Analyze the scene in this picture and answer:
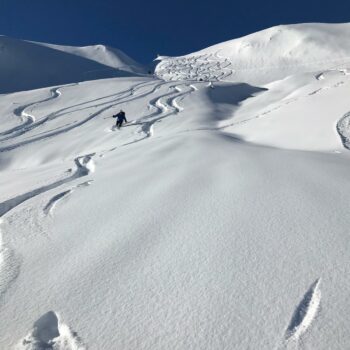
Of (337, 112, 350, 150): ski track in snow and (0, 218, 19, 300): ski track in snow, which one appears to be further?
(337, 112, 350, 150): ski track in snow

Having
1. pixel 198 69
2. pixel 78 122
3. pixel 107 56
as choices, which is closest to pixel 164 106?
pixel 78 122

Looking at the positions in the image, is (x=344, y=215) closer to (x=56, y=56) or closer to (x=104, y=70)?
(x=104, y=70)

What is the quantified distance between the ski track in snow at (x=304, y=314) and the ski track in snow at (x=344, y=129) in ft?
22.5

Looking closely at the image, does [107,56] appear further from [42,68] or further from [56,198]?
[56,198]

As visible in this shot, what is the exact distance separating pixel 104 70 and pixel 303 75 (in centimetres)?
3390

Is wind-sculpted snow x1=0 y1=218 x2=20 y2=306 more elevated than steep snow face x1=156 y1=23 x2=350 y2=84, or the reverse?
wind-sculpted snow x1=0 y1=218 x2=20 y2=306

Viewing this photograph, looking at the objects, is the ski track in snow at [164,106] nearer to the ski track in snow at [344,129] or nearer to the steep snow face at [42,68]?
the ski track in snow at [344,129]

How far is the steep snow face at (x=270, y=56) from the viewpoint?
1890 inches

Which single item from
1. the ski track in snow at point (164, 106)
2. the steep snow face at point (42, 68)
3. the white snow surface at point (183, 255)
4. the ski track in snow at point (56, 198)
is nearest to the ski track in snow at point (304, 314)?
the white snow surface at point (183, 255)

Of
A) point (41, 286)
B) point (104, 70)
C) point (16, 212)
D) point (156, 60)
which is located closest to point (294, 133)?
point (16, 212)

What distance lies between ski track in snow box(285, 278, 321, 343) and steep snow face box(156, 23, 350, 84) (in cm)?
4221

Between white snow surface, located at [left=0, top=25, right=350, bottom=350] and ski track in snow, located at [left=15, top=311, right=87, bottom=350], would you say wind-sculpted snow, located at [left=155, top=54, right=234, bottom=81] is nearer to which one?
white snow surface, located at [left=0, top=25, right=350, bottom=350]

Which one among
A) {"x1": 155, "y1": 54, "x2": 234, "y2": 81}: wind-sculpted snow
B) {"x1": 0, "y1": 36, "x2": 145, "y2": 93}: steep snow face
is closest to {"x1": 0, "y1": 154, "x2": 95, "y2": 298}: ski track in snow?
{"x1": 155, "y1": 54, "x2": 234, "y2": 81}: wind-sculpted snow

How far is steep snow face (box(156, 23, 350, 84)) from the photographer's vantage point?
48.0 meters
